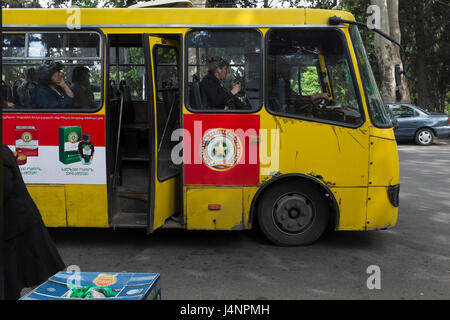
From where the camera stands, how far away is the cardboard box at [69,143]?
5.97m

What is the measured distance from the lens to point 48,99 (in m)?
6.06

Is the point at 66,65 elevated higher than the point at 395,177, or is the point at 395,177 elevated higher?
the point at 66,65

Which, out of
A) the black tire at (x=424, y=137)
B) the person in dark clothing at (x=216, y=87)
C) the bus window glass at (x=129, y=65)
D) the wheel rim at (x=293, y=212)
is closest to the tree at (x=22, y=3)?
the black tire at (x=424, y=137)

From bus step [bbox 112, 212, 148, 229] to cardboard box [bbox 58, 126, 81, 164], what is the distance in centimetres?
84

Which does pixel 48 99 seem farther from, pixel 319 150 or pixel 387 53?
pixel 387 53

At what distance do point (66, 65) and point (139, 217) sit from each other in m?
1.97

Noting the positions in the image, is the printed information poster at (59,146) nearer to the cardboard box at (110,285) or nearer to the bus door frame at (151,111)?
the bus door frame at (151,111)

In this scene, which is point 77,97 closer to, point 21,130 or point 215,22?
point 21,130

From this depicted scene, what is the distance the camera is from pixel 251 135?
230 inches

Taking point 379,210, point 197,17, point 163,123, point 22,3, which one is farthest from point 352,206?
point 22,3

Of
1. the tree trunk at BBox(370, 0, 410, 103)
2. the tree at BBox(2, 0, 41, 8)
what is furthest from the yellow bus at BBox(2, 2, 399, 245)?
the tree at BBox(2, 0, 41, 8)

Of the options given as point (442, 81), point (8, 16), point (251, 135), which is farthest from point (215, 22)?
point (442, 81)

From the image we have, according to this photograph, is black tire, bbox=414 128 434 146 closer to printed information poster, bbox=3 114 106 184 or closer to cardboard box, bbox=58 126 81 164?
printed information poster, bbox=3 114 106 184

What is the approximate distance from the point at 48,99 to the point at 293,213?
315cm
